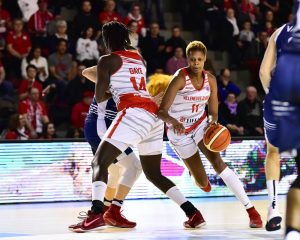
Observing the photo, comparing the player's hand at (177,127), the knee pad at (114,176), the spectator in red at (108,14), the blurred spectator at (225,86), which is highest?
the spectator in red at (108,14)

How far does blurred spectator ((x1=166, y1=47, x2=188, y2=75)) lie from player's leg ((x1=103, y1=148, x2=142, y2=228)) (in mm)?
6521

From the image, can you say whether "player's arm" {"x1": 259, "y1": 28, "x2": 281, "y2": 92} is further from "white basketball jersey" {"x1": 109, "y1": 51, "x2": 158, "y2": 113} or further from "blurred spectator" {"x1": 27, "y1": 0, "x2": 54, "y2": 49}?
"blurred spectator" {"x1": 27, "y1": 0, "x2": 54, "y2": 49}

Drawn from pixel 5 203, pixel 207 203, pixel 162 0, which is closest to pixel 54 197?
pixel 5 203

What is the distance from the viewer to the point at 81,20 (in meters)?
14.2

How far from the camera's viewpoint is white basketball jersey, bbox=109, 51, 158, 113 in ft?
22.9

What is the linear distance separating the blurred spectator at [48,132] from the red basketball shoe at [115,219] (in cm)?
461

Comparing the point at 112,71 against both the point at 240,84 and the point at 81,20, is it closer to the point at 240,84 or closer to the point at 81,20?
the point at 81,20

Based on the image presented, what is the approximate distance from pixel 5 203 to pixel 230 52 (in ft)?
23.0

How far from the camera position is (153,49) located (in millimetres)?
14477

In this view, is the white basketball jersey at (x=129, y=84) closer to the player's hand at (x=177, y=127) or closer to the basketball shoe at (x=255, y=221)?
the player's hand at (x=177, y=127)

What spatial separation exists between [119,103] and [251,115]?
6701 mm

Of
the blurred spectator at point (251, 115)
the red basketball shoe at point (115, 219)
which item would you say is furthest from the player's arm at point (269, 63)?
the blurred spectator at point (251, 115)

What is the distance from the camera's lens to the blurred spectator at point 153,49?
14406 millimetres

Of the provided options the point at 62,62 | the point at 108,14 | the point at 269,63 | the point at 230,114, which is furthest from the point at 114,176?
the point at 108,14
